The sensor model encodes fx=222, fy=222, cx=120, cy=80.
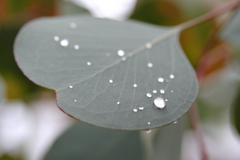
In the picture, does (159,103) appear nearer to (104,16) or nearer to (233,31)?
(233,31)

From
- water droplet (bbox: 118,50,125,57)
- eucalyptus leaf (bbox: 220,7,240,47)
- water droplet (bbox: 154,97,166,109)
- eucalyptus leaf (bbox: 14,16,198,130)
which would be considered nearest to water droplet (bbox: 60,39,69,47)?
eucalyptus leaf (bbox: 14,16,198,130)

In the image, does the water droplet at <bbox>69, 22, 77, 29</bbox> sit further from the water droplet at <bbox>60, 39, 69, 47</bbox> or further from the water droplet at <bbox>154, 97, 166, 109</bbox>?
the water droplet at <bbox>154, 97, 166, 109</bbox>

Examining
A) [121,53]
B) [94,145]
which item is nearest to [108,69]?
[121,53]

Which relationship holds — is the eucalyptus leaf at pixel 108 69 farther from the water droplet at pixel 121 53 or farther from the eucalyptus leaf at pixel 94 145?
the eucalyptus leaf at pixel 94 145

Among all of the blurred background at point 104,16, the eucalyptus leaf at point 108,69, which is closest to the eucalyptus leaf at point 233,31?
the blurred background at point 104,16

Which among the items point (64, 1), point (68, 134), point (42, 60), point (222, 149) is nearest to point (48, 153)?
point (68, 134)

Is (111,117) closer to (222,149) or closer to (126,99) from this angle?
(126,99)
